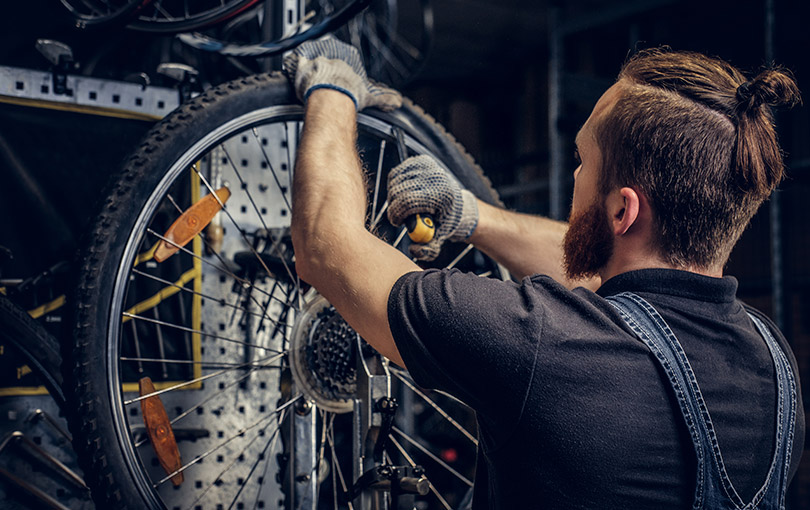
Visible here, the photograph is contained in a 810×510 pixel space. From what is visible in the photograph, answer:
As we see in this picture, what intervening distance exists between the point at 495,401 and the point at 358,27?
141 cm

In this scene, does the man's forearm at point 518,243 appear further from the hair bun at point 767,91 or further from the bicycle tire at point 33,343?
the bicycle tire at point 33,343

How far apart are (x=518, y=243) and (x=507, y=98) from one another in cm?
477

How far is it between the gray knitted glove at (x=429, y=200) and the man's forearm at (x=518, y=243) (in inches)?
2.5

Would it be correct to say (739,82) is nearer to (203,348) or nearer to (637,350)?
(637,350)

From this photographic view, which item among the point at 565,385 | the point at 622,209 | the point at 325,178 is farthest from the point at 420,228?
the point at 565,385

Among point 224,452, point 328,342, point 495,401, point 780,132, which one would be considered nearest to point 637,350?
point 495,401

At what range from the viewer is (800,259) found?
4730 mm

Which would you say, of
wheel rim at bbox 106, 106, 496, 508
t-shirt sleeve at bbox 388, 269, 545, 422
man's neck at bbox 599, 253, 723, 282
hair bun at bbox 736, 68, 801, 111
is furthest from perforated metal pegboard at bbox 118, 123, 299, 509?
hair bun at bbox 736, 68, 801, 111

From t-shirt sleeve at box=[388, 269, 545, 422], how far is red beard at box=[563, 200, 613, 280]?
0.65 feet

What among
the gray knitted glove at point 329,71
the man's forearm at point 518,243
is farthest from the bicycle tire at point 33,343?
the man's forearm at point 518,243

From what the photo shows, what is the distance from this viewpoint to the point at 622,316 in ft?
2.88

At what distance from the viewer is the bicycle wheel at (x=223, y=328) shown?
1.05 meters

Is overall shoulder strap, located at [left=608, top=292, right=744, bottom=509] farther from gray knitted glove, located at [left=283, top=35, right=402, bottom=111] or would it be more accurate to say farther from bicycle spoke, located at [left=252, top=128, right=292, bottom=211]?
bicycle spoke, located at [left=252, top=128, right=292, bottom=211]

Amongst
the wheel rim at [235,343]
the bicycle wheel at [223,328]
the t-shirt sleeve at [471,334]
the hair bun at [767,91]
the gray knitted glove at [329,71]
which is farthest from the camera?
the wheel rim at [235,343]
